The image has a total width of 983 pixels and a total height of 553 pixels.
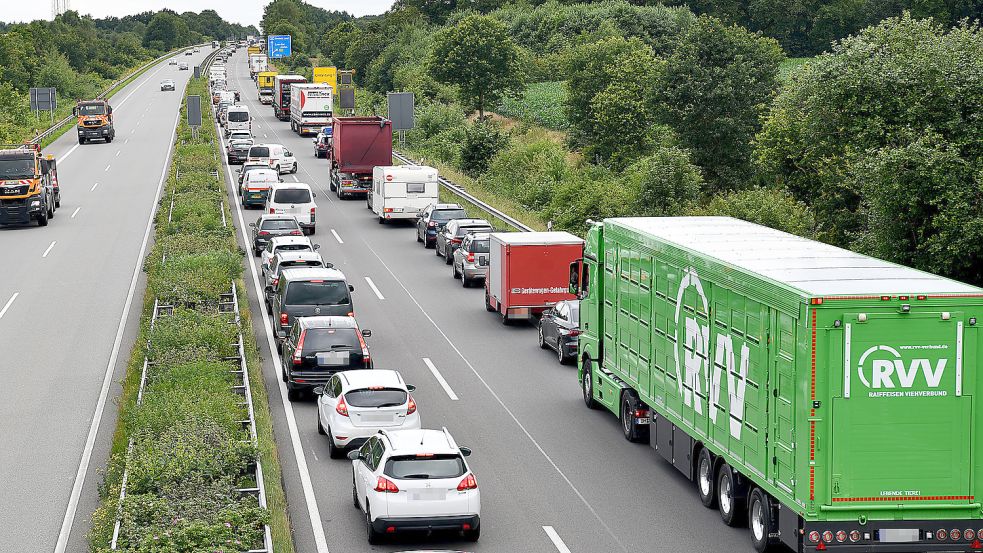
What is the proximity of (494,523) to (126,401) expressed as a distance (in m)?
8.63

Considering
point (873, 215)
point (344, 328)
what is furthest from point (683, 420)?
point (873, 215)

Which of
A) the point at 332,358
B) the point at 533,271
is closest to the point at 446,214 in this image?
the point at 533,271

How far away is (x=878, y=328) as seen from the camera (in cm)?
1335

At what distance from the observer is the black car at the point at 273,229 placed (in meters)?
39.2

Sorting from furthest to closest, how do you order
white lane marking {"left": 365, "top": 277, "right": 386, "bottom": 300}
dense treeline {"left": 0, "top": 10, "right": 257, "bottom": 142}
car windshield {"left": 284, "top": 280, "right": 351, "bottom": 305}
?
dense treeline {"left": 0, "top": 10, "right": 257, "bottom": 142} → white lane marking {"left": 365, "top": 277, "right": 386, "bottom": 300} → car windshield {"left": 284, "top": 280, "right": 351, "bottom": 305}

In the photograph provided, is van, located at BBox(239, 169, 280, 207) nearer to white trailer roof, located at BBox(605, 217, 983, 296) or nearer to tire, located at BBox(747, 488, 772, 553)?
white trailer roof, located at BBox(605, 217, 983, 296)

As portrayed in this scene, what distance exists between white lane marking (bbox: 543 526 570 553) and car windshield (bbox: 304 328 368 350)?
25.1ft

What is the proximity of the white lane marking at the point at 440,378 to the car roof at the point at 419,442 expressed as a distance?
6.96 meters

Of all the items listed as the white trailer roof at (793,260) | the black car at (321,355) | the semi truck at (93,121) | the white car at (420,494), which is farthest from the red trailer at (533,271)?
the semi truck at (93,121)

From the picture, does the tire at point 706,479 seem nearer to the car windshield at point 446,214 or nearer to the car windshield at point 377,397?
the car windshield at point 377,397

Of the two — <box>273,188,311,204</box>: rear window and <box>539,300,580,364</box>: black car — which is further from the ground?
<box>273,188,311,204</box>: rear window

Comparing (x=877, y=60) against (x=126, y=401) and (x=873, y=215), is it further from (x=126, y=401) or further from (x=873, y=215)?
(x=126, y=401)

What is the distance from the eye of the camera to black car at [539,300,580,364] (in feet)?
85.6

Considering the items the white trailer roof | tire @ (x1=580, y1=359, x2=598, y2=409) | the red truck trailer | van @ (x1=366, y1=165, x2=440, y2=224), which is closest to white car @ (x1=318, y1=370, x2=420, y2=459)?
tire @ (x1=580, y1=359, x2=598, y2=409)
